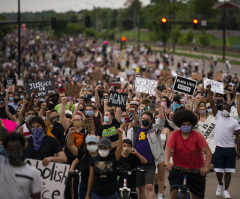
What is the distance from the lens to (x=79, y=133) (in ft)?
25.1

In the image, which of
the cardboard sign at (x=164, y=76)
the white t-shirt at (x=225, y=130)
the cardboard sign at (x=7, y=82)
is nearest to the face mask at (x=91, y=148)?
the white t-shirt at (x=225, y=130)

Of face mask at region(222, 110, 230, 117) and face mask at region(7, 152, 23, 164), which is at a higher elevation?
face mask at region(7, 152, 23, 164)

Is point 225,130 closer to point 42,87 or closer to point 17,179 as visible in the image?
point 17,179

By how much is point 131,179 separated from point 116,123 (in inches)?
60.0

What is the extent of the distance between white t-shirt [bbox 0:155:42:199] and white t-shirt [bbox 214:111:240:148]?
5017 mm

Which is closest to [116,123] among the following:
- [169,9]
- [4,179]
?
[4,179]

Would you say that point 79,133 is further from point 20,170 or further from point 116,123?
point 20,170

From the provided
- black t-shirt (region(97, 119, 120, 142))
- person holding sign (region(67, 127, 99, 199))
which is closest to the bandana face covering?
person holding sign (region(67, 127, 99, 199))

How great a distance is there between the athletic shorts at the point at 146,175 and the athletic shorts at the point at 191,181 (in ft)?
3.55

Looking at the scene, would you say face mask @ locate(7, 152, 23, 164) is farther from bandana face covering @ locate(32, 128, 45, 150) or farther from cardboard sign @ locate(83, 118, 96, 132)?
cardboard sign @ locate(83, 118, 96, 132)

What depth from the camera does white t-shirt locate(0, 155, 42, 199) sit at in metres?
4.66

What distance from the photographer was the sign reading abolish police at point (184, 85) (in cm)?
1395

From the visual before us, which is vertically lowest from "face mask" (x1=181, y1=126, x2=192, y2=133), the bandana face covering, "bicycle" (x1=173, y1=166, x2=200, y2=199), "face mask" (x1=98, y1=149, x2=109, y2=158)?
"bicycle" (x1=173, y1=166, x2=200, y2=199)

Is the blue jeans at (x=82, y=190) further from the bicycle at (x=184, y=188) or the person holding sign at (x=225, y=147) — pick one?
the person holding sign at (x=225, y=147)
